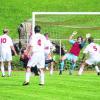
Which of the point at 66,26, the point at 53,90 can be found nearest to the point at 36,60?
the point at 53,90

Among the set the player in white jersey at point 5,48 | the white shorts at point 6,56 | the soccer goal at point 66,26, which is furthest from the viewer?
the soccer goal at point 66,26

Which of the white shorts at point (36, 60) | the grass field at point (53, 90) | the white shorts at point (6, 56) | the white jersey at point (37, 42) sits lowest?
the grass field at point (53, 90)

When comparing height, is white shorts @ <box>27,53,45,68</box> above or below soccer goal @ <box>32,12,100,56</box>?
below

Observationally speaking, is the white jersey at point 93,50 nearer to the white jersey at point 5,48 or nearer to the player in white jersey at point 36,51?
the white jersey at point 5,48

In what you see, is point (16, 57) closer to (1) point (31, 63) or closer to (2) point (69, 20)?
(2) point (69, 20)

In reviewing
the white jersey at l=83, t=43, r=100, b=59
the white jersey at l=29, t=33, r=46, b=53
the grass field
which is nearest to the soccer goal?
the white jersey at l=83, t=43, r=100, b=59

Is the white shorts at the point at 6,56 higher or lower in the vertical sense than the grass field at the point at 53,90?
higher

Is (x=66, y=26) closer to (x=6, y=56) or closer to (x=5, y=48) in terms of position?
(x=6, y=56)

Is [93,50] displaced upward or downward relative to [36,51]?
upward

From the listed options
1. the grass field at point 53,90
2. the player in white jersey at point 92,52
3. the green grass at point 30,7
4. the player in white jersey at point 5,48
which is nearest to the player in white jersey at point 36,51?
the grass field at point 53,90

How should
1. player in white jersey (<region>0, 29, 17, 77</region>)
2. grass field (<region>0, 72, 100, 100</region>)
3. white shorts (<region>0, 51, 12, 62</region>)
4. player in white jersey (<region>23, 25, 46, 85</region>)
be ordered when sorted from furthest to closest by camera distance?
white shorts (<region>0, 51, 12, 62</region>), player in white jersey (<region>0, 29, 17, 77</region>), player in white jersey (<region>23, 25, 46, 85</region>), grass field (<region>0, 72, 100, 100</region>)

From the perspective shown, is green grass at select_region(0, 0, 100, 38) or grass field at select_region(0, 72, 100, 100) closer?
grass field at select_region(0, 72, 100, 100)

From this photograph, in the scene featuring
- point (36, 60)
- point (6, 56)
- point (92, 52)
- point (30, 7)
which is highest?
point (30, 7)

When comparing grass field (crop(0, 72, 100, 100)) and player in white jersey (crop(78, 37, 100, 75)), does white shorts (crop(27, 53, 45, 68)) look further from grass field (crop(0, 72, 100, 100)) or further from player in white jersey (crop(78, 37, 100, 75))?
player in white jersey (crop(78, 37, 100, 75))
